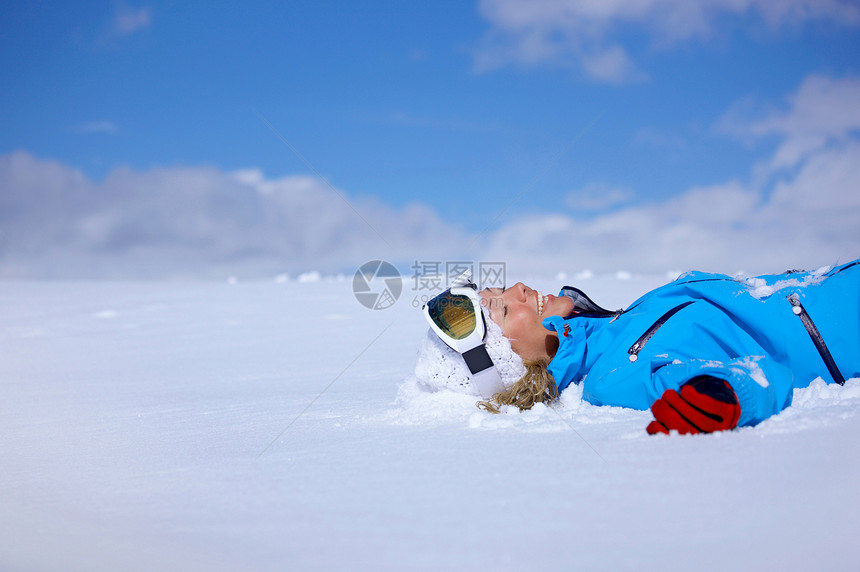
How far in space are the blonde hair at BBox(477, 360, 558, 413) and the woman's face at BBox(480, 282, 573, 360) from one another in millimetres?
138

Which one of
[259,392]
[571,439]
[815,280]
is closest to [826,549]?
[571,439]

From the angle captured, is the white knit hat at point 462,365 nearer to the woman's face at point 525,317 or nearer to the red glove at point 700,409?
the woman's face at point 525,317

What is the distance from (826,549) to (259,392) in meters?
3.00

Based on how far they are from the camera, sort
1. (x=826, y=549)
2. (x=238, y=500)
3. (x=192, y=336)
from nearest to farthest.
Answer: (x=826, y=549), (x=238, y=500), (x=192, y=336)

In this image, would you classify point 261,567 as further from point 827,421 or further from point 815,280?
point 815,280

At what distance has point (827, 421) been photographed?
1.98 metres

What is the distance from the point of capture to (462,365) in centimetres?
286

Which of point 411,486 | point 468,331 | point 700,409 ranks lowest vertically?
point 411,486

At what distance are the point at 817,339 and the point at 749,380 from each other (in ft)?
3.14

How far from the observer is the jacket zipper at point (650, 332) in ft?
8.54

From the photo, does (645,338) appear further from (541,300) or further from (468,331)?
(468,331)

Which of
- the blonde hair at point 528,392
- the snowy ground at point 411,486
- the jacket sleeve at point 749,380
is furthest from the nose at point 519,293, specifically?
the jacket sleeve at point 749,380

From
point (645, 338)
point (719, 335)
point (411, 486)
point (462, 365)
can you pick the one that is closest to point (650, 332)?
point (645, 338)

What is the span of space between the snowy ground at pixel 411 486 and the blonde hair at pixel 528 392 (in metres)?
0.10
